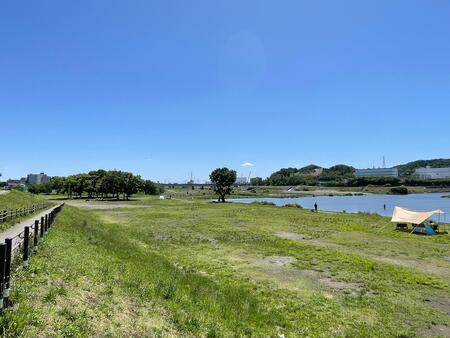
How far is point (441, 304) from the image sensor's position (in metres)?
13.8

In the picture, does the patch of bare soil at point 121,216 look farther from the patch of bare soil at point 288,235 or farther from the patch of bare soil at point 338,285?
the patch of bare soil at point 338,285

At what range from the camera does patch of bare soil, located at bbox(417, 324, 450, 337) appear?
10805 mm

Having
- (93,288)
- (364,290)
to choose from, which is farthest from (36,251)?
(364,290)

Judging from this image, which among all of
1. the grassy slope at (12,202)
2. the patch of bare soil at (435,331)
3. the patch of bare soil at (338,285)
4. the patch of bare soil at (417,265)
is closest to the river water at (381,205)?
the patch of bare soil at (417,265)

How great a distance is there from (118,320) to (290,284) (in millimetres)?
10065

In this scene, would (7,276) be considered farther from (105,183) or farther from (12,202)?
(105,183)

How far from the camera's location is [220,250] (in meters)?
25.0

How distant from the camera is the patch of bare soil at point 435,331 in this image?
1080 centimetres

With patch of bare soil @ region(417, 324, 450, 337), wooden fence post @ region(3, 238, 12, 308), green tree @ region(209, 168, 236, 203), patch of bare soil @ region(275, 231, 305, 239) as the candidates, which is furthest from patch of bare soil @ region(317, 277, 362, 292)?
green tree @ region(209, 168, 236, 203)

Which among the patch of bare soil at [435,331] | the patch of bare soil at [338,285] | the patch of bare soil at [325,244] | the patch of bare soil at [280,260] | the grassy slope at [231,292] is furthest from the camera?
the patch of bare soil at [325,244]

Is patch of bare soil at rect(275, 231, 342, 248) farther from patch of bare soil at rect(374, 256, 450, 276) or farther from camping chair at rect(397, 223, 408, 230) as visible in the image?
camping chair at rect(397, 223, 408, 230)

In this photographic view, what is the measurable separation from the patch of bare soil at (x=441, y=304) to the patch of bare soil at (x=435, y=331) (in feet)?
5.60

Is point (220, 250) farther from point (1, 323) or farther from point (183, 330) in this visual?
point (1, 323)

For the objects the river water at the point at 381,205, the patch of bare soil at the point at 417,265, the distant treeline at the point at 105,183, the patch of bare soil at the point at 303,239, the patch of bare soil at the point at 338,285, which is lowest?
the river water at the point at 381,205
